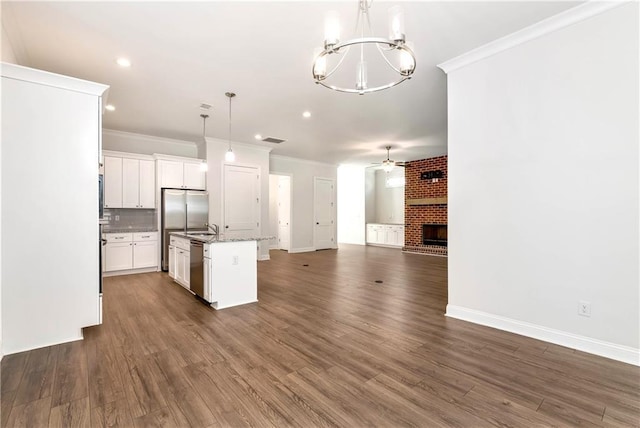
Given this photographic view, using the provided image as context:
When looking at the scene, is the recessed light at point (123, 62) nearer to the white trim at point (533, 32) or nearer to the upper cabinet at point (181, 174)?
the upper cabinet at point (181, 174)

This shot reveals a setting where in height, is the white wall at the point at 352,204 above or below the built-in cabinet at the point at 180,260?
above

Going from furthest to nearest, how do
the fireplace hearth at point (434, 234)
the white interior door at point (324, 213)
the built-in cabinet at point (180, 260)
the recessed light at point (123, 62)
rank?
the white interior door at point (324, 213) → the fireplace hearth at point (434, 234) → the built-in cabinet at point (180, 260) → the recessed light at point (123, 62)

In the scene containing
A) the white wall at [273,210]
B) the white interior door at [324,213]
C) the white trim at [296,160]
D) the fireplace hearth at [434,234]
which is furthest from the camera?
the white wall at [273,210]

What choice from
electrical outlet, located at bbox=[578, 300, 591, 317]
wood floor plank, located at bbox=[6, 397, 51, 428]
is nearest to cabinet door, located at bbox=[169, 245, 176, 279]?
wood floor plank, located at bbox=[6, 397, 51, 428]

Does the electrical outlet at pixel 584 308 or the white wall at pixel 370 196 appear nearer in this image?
the electrical outlet at pixel 584 308

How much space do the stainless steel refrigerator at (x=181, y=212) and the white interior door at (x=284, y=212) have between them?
297 cm

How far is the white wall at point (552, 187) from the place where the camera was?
2.41 meters

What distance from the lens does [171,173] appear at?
6262mm

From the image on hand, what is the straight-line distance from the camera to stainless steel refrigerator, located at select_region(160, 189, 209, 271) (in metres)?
6.04

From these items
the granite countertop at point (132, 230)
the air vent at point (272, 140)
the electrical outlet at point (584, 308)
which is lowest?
the electrical outlet at point (584, 308)

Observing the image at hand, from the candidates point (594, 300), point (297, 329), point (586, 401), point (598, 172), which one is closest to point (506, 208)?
point (598, 172)

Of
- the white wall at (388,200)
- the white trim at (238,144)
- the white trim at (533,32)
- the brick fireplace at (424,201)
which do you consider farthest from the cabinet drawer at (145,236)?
the white wall at (388,200)

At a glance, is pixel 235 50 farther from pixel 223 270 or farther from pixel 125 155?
pixel 125 155

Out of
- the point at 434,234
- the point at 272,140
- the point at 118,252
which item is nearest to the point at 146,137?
the point at 118,252
